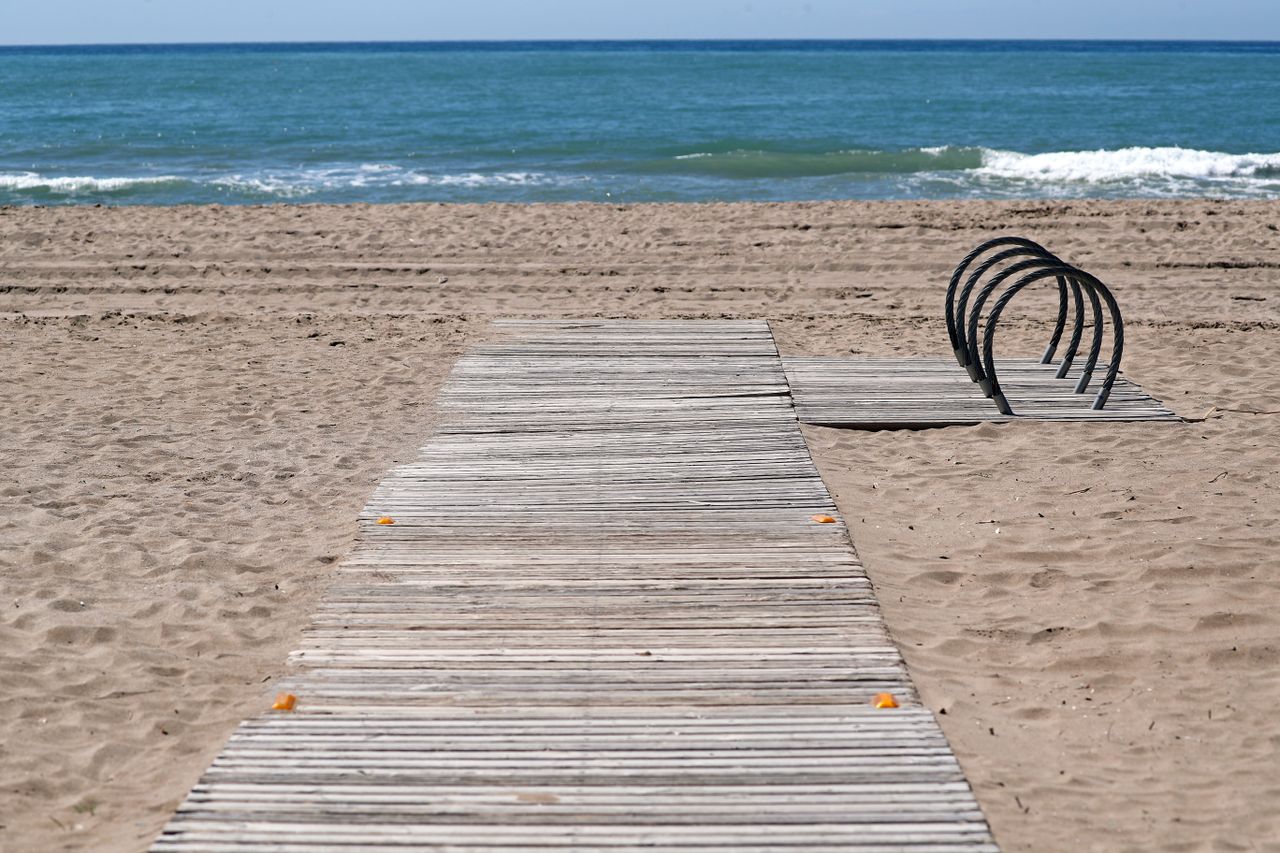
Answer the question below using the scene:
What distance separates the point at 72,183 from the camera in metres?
20.1

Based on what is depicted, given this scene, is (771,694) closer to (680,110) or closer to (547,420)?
(547,420)

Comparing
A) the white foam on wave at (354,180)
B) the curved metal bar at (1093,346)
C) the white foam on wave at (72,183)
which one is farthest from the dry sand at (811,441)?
the white foam on wave at (72,183)

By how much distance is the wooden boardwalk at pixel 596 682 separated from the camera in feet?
10.7

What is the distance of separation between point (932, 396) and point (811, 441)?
3.98ft

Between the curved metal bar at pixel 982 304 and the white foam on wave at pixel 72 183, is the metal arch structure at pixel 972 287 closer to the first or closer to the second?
the curved metal bar at pixel 982 304

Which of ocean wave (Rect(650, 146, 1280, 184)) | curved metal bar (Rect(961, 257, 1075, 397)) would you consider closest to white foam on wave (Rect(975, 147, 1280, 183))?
A: ocean wave (Rect(650, 146, 1280, 184))

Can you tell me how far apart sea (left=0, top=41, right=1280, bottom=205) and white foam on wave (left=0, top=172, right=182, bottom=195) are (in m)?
0.08

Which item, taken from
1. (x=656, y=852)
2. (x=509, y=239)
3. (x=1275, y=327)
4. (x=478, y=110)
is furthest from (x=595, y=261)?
(x=478, y=110)

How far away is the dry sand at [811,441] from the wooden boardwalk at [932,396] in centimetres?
21

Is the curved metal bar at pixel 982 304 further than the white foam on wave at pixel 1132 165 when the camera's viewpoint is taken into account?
No

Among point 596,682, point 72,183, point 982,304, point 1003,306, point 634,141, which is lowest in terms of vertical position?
point 596,682

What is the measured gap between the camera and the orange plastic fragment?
382 cm

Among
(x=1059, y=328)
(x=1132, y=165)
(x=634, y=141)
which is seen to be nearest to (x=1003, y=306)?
(x=1059, y=328)

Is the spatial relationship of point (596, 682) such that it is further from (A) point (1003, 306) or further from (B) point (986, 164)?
(B) point (986, 164)
